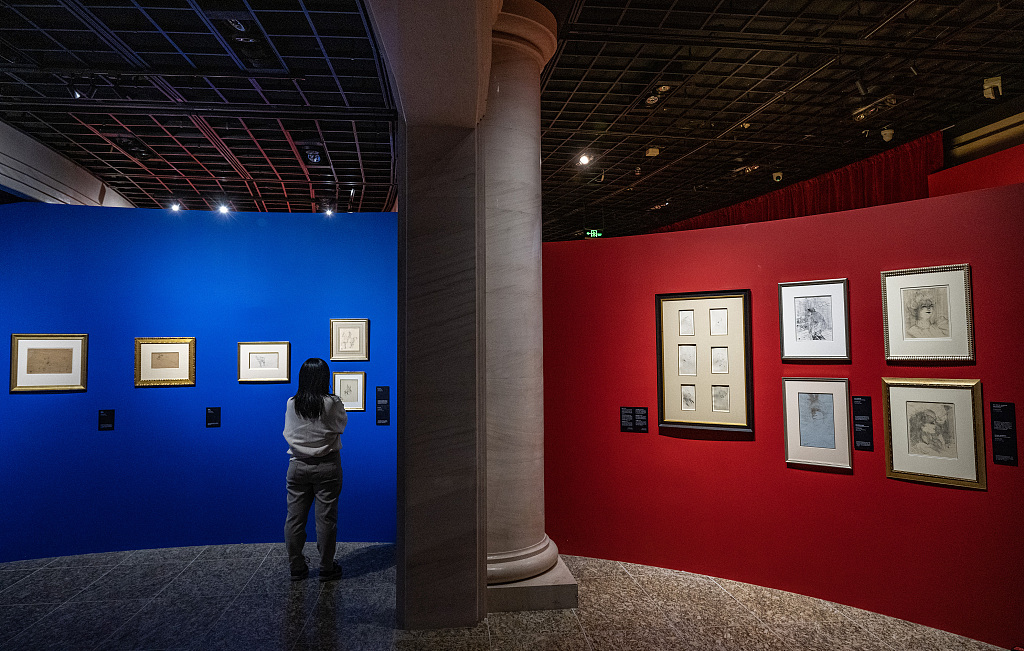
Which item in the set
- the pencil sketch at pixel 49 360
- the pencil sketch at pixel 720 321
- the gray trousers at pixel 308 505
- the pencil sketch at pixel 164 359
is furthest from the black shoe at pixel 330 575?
the pencil sketch at pixel 720 321

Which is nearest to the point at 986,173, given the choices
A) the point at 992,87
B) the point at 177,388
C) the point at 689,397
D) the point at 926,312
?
the point at 992,87

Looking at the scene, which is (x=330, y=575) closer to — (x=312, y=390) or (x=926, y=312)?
(x=312, y=390)

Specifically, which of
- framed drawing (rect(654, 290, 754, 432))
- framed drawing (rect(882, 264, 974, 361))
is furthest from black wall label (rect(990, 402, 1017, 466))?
framed drawing (rect(654, 290, 754, 432))

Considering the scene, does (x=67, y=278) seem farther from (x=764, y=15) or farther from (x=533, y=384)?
(x=764, y=15)

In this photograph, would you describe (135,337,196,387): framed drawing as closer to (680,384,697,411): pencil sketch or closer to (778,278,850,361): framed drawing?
(680,384,697,411): pencil sketch

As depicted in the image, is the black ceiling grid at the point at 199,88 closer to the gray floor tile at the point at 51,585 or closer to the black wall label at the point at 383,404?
the black wall label at the point at 383,404

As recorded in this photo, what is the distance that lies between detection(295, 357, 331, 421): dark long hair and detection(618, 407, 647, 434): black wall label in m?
2.68

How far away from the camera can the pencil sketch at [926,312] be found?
146 inches

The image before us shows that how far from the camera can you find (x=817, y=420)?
13.8 feet

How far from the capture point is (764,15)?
5.90 m

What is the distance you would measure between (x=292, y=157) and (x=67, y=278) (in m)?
4.65

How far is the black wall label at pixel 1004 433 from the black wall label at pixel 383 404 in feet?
16.5

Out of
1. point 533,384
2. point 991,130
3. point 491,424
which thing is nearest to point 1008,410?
point 533,384

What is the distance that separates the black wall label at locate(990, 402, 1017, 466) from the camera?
3451 millimetres
